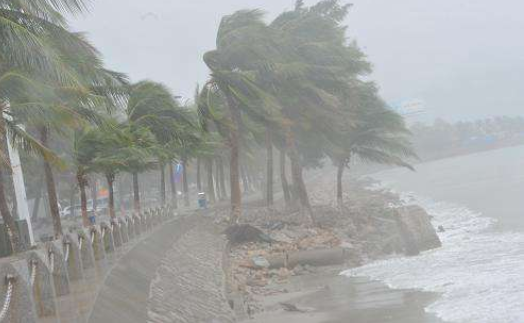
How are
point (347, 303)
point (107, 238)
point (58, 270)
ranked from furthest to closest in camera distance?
point (107, 238) → point (347, 303) → point (58, 270)

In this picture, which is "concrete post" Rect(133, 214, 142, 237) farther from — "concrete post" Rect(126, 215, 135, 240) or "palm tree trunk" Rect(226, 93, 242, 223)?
"palm tree trunk" Rect(226, 93, 242, 223)

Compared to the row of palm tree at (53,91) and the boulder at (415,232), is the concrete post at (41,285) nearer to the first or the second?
the row of palm tree at (53,91)

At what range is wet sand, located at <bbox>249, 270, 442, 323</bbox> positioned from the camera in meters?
13.2

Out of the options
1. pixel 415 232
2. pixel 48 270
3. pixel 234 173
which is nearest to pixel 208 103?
pixel 234 173

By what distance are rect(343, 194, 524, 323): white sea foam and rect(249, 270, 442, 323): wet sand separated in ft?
1.38

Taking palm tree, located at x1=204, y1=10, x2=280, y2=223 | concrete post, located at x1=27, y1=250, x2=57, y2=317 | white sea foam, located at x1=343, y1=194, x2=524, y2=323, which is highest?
palm tree, located at x1=204, y1=10, x2=280, y2=223

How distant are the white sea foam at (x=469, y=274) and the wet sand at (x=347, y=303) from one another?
42 centimetres

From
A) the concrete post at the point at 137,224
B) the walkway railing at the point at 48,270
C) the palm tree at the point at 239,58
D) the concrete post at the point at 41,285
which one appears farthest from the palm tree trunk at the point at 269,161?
the concrete post at the point at 41,285

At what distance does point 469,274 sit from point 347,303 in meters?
3.29

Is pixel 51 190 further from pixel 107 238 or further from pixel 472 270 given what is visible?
pixel 472 270

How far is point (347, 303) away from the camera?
1475 cm

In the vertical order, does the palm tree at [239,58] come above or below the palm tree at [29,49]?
above

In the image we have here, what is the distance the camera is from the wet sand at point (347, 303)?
1320cm

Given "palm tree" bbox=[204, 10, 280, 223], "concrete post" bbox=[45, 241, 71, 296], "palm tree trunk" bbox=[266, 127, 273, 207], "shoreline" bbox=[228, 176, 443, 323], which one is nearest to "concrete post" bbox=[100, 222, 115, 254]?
"shoreline" bbox=[228, 176, 443, 323]
